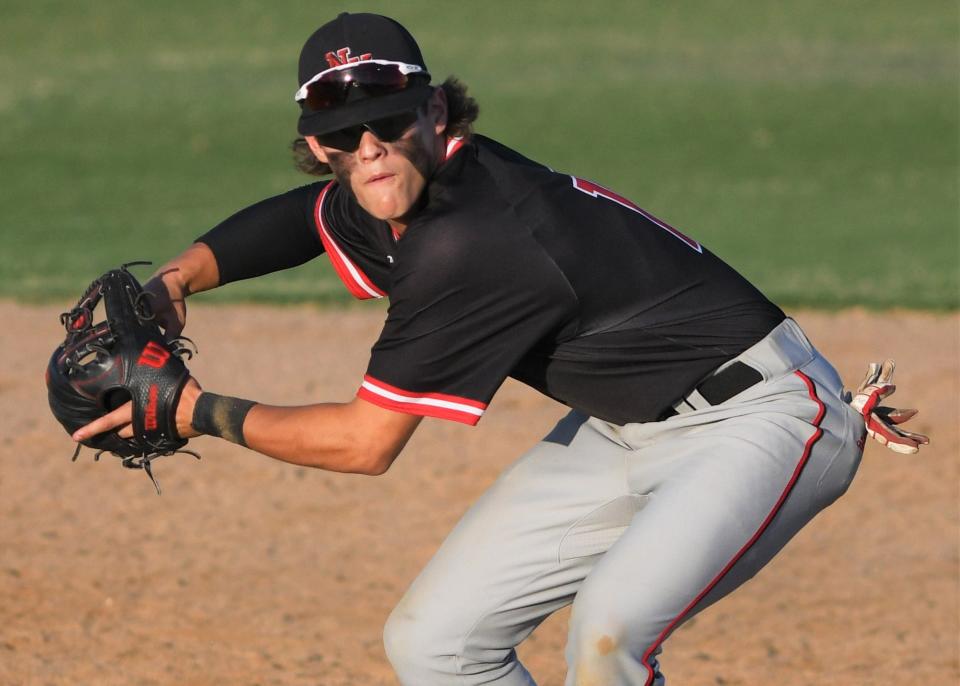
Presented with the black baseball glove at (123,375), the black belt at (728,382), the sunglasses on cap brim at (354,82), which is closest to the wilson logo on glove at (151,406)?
the black baseball glove at (123,375)

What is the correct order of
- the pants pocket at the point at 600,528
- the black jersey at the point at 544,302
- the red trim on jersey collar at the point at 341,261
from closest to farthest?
the black jersey at the point at 544,302, the pants pocket at the point at 600,528, the red trim on jersey collar at the point at 341,261

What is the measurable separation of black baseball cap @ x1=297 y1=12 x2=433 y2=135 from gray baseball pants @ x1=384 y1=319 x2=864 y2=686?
43.4 inches

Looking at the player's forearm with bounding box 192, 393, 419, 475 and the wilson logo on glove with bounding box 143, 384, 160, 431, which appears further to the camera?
the wilson logo on glove with bounding box 143, 384, 160, 431

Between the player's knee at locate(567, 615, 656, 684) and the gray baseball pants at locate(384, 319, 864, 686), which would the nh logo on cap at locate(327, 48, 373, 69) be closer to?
the gray baseball pants at locate(384, 319, 864, 686)

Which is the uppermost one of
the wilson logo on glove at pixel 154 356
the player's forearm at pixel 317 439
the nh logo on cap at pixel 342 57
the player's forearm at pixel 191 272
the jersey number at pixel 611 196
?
the nh logo on cap at pixel 342 57

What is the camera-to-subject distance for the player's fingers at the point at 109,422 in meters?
3.75

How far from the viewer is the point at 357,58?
11.6 feet

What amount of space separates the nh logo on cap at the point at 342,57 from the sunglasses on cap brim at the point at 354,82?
0.04 feet

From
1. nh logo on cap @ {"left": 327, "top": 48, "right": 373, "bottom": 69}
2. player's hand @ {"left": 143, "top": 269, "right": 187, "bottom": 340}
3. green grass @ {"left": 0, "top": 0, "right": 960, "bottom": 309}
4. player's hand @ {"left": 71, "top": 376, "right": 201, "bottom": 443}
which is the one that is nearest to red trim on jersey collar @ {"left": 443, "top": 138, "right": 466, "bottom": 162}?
nh logo on cap @ {"left": 327, "top": 48, "right": 373, "bottom": 69}

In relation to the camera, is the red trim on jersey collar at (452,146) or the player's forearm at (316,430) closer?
the player's forearm at (316,430)

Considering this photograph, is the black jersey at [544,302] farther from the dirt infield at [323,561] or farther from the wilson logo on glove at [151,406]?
the dirt infield at [323,561]

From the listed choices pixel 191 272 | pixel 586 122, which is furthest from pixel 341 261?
pixel 586 122

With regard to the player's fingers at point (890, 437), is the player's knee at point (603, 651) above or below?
below

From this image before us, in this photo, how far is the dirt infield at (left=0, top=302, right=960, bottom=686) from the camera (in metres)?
5.43
